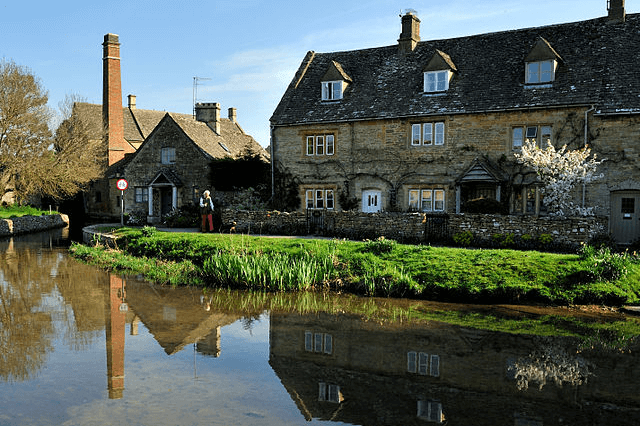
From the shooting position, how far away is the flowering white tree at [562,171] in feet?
72.1

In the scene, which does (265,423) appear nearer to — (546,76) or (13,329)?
(13,329)

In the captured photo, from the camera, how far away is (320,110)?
94.9ft

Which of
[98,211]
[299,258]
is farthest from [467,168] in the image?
[98,211]

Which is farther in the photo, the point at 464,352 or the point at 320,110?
the point at 320,110

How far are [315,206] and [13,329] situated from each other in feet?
64.1

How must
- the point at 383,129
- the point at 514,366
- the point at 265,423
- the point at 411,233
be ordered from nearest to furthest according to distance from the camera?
the point at 265,423 → the point at 514,366 → the point at 411,233 → the point at 383,129

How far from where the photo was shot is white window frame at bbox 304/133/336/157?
2866cm

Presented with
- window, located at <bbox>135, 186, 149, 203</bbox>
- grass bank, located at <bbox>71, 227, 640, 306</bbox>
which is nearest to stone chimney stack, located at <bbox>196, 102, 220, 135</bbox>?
window, located at <bbox>135, 186, 149, 203</bbox>

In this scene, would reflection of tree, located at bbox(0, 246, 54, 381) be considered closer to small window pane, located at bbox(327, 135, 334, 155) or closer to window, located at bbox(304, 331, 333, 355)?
window, located at bbox(304, 331, 333, 355)

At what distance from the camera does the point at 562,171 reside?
22531mm

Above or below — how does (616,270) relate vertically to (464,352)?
above

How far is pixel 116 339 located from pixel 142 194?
2789cm

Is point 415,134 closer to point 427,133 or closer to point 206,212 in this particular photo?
point 427,133

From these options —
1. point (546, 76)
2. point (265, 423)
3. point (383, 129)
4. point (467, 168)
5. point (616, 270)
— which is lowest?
point (265, 423)
